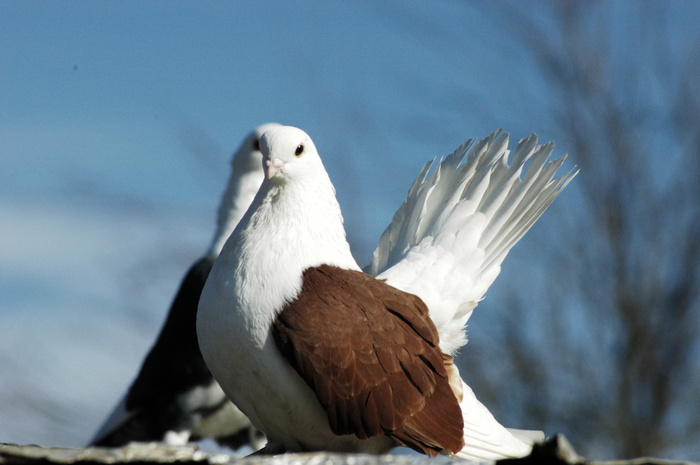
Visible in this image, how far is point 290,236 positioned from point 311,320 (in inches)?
17.6

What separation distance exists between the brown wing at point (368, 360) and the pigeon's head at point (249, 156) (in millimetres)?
2808

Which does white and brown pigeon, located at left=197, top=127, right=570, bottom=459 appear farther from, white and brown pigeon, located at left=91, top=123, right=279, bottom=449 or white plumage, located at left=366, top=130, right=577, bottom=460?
white and brown pigeon, located at left=91, top=123, right=279, bottom=449

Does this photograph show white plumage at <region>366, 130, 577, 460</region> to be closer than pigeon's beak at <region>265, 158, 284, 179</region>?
No

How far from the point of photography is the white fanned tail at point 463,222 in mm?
4504

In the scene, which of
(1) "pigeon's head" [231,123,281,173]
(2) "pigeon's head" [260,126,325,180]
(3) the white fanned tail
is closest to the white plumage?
(3) the white fanned tail

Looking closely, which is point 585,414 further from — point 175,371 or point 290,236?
point 290,236

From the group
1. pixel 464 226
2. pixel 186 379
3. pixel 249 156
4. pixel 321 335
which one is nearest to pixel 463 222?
pixel 464 226

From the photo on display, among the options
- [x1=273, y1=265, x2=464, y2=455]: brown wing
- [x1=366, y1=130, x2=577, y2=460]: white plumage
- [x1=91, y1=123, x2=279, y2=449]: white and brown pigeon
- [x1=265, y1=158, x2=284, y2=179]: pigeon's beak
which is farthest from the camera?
[x1=91, y1=123, x2=279, y2=449]: white and brown pigeon

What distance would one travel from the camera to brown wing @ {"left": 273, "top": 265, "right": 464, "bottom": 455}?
11.1ft

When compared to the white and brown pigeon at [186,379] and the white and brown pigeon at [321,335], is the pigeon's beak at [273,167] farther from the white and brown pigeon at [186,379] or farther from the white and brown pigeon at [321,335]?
the white and brown pigeon at [186,379]

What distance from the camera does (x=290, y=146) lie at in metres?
3.79

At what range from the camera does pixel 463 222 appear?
471 cm

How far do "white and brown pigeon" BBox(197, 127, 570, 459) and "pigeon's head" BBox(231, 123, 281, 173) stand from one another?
2308 mm

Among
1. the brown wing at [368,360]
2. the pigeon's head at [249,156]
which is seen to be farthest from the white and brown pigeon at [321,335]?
the pigeon's head at [249,156]
